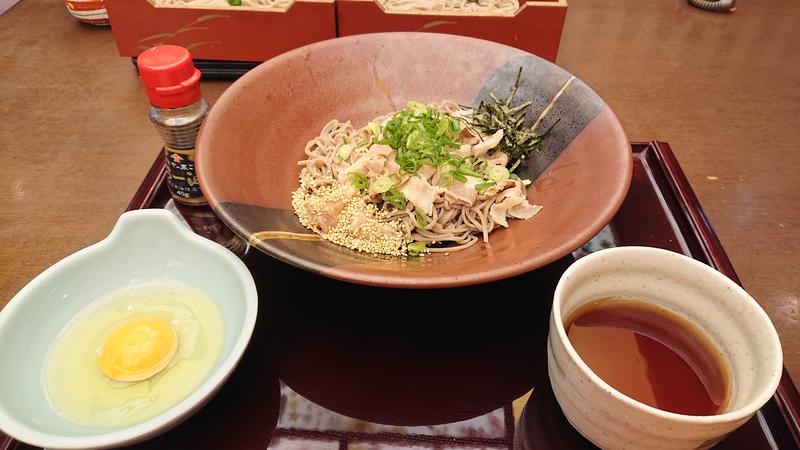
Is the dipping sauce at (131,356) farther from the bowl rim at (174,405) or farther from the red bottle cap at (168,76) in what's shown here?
the red bottle cap at (168,76)

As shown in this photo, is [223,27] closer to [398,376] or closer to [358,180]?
[358,180]

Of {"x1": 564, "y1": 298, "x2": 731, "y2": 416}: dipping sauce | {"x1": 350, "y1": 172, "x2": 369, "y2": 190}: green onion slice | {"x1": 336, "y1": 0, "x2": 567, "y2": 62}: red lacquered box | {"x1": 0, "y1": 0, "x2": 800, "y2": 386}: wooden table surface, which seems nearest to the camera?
{"x1": 564, "y1": 298, "x2": 731, "y2": 416}: dipping sauce

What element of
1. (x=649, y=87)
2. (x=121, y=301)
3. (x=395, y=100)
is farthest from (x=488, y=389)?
(x=649, y=87)

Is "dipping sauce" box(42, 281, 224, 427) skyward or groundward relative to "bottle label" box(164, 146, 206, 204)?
groundward

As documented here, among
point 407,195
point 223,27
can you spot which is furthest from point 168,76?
point 223,27

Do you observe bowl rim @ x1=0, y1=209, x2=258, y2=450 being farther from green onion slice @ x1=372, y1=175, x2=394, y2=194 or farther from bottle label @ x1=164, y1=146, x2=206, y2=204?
green onion slice @ x1=372, y1=175, x2=394, y2=194

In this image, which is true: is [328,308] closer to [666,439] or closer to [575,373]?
[575,373]

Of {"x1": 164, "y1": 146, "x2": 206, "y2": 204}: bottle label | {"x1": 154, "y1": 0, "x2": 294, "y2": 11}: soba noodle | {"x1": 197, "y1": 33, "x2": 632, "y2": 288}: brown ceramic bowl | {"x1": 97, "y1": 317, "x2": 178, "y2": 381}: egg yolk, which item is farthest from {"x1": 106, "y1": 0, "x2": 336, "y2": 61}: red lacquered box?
{"x1": 97, "y1": 317, "x2": 178, "y2": 381}: egg yolk
